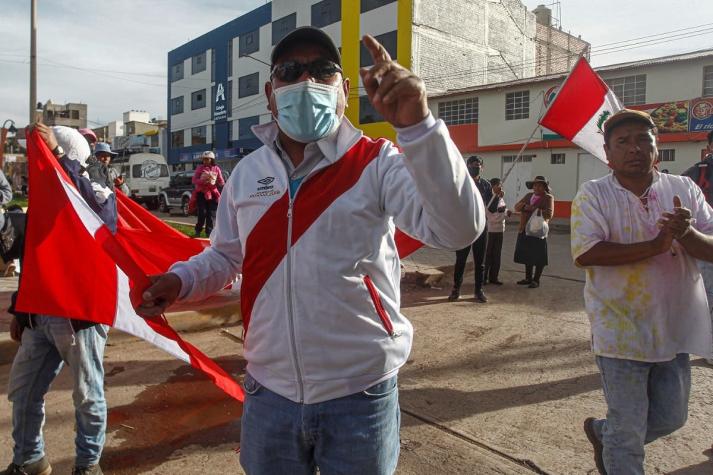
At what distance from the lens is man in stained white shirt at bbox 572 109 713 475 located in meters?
2.54

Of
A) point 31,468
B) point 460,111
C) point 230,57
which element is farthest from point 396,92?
point 230,57

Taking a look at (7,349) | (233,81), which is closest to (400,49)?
(233,81)

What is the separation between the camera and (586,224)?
9.04ft

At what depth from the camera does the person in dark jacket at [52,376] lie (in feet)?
9.68

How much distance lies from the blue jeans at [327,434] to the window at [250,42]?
139 feet

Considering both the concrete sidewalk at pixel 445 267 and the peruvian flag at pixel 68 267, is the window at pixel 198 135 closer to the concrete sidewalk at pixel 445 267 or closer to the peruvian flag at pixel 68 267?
the concrete sidewalk at pixel 445 267

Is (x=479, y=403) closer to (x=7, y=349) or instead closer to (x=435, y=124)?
(x=435, y=124)

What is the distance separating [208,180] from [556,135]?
681 inches

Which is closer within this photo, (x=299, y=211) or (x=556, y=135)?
(x=299, y=211)

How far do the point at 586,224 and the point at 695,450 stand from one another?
1864mm

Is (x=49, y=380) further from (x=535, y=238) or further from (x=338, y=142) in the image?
(x=535, y=238)

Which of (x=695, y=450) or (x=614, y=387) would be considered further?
(x=695, y=450)

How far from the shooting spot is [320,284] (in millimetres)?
1719

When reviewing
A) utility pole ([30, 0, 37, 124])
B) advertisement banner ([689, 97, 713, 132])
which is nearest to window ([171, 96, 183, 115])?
utility pole ([30, 0, 37, 124])
